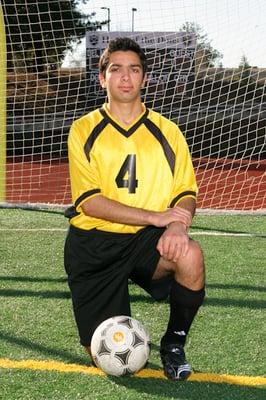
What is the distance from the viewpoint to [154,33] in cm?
973

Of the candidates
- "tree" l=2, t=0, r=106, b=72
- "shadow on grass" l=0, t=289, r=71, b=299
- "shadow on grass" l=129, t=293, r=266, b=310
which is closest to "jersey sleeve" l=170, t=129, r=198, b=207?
"shadow on grass" l=129, t=293, r=266, b=310

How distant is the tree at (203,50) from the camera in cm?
952

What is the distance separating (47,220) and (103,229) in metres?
4.53

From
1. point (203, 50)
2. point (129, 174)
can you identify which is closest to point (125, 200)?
point (129, 174)

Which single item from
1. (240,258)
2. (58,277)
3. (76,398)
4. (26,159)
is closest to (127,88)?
(76,398)

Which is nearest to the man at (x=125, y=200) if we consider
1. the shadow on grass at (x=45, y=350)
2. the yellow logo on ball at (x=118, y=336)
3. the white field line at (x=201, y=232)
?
the shadow on grass at (x=45, y=350)

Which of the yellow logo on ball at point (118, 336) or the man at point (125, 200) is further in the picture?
the man at point (125, 200)

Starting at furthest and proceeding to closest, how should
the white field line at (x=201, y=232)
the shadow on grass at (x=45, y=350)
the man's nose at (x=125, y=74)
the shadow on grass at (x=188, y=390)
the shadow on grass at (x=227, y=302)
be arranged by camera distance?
the white field line at (x=201, y=232), the shadow on grass at (x=227, y=302), the shadow on grass at (x=45, y=350), the man's nose at (x=125, y=74), the shadow on grass at (x=188, y=390)

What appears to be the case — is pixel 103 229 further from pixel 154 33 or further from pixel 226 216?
pixel 154 33

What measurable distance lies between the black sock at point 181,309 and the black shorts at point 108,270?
109mm

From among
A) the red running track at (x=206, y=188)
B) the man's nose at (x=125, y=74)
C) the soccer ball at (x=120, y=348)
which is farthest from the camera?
the red running track at (x=206, y=188)

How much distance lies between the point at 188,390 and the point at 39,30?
6.30 metres

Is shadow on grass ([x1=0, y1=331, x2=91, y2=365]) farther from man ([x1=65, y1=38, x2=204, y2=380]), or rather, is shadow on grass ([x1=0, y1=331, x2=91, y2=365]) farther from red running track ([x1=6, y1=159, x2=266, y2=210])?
red running track ([x1=6, y1=159, x2=266, y2=210])

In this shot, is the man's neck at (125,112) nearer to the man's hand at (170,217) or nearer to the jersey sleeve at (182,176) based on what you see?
the jersey sleeve at (182,176)
